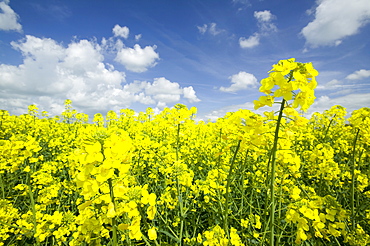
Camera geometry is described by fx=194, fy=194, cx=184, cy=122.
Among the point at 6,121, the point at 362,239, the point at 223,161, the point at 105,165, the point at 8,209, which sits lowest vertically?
the point at 362,239

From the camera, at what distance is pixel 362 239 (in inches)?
77.4

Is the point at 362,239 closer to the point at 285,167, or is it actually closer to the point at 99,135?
the point at 285,167

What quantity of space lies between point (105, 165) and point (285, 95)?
1348mm

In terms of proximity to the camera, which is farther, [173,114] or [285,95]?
[173,114]

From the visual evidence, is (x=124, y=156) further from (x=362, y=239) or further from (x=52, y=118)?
(x=52, y=118)

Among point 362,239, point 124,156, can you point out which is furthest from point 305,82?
point 362,239

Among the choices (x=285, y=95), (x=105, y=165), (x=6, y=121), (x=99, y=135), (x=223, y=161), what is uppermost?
(x=6, y=121)

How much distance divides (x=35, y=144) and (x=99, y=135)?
2011 mm

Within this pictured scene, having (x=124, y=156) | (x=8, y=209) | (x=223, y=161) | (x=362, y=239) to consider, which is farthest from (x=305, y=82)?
(x=8, y=209)

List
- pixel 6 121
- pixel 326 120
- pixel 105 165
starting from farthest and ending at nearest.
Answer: pixel 6 121
pixel 326 120
pixel 105 165

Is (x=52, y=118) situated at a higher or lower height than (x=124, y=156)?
higher

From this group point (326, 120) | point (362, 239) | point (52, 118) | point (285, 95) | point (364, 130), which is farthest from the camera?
point (52, 118)

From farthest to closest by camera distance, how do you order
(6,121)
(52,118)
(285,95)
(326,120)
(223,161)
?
(52,118) < (6,121) < (326,120) < (223,161) < (285,95)

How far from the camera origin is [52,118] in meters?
11.5
